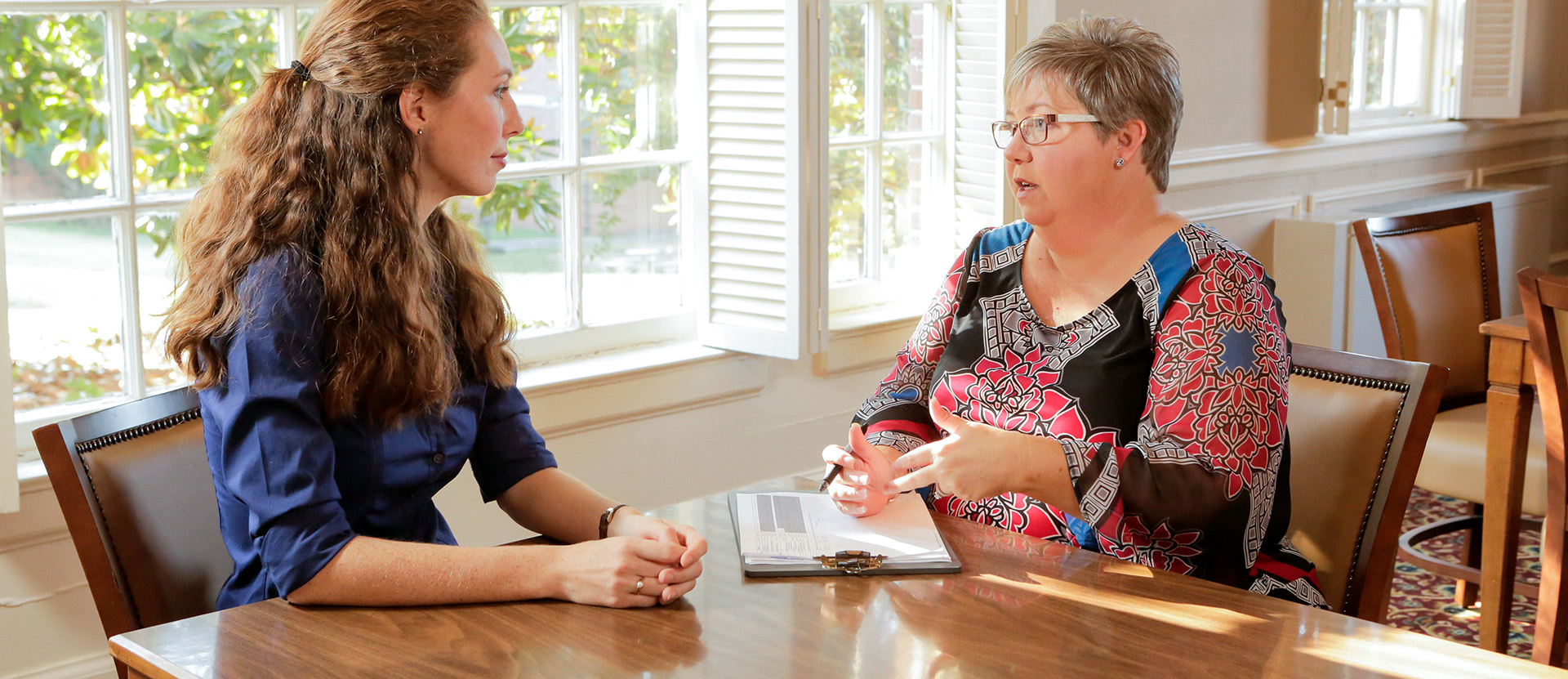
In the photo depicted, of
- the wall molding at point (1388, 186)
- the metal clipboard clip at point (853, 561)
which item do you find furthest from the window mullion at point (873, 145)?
the metal clipboard clip at point (853, 561)

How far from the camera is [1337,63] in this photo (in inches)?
170

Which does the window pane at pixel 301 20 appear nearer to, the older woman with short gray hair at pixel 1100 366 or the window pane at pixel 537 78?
the window pane at pixel 537 78

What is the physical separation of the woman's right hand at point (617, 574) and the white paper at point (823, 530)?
15 centimetres

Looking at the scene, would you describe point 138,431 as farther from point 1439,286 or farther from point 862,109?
point 1439,286

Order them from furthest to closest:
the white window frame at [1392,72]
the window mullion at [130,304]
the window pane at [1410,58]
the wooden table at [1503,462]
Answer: the window pane at [1410,58] < the white window frame at [1392,72] < the wooden table at [1503,462] < the window mullion at [130,304]

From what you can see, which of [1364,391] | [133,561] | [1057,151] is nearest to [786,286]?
[1057,151]

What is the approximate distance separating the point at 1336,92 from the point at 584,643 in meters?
3.84

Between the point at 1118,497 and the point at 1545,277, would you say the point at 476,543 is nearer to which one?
the point at 1118,497

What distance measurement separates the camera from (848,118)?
329 centimetres

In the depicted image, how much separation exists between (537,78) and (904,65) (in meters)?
1.01

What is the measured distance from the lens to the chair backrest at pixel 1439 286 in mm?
2908

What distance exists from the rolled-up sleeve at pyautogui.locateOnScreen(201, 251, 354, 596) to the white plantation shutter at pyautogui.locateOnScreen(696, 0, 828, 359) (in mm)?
1624

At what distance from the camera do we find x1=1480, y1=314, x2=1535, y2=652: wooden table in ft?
8.45

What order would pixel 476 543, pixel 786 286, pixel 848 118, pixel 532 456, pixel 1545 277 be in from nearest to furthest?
pixel 532 456 < pixel 1545 277 < pixel 476 543 < pixel 786 286 < pixel 848 118
